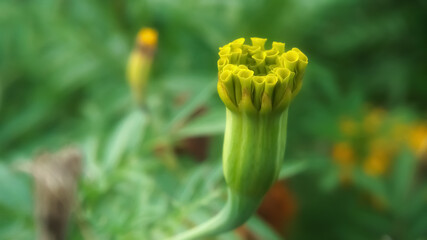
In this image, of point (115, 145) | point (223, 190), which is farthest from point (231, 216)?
point (115, 145)

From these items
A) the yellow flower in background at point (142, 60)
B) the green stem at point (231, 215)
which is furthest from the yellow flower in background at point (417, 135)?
the green stem at point (231, 215)

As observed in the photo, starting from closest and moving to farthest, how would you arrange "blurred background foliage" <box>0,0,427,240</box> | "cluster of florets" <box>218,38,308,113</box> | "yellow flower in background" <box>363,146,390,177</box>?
"cluster of florets" <box>218,38,308,113</box>
"blurred background foliage" <box>0,0,427,240</box>
"yellow flower in background" <box>363,146,390,177</box>

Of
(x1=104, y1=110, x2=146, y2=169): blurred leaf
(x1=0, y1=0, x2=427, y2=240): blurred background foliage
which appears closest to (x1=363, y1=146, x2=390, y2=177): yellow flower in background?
(x1=0, y1=0, x2=427, y2=240): blurred background foliage

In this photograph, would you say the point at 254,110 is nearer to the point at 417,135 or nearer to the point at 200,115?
the point at 200,115

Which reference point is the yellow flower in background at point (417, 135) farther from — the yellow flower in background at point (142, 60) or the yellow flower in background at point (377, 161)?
→ the yellow flower in background at point (142, 60)

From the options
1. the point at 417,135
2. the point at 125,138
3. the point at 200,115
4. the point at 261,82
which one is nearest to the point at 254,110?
the point at 261,82

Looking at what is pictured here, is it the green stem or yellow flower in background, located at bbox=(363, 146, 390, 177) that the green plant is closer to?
→ the green stem
